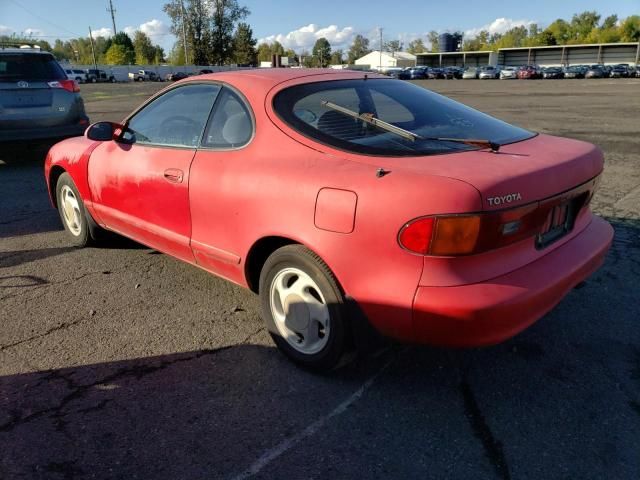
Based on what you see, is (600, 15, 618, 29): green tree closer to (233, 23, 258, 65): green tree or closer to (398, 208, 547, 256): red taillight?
(233, 23, 258, 65): green tree

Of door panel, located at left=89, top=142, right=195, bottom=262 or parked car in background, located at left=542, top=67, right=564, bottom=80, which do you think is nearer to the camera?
door panel, located at left=89, top=142, right=195, bottom=262

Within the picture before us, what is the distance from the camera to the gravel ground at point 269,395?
7.30 ft

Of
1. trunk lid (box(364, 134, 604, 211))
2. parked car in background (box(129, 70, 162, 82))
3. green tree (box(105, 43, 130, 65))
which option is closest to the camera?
trunk lid (box(364, 134, 604, 211))

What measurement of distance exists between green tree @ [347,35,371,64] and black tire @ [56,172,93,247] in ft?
541

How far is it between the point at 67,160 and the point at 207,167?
208 centimetres

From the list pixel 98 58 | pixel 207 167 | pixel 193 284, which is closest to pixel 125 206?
pixel 193 284

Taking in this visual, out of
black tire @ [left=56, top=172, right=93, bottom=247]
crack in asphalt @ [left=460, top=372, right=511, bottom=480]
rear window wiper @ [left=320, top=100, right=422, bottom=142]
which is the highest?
rear window wiper @ [left=320, top=100, right=422, bottom=142]

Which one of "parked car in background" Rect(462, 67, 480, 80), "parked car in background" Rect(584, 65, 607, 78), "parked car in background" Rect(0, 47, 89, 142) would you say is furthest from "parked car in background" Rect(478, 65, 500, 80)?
"parked car in background" Rect(0, 47, 89, 142)

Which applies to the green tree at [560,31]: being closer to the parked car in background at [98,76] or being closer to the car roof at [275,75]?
the parked car in background at [98,76]

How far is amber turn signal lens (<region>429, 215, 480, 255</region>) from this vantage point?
2223mm

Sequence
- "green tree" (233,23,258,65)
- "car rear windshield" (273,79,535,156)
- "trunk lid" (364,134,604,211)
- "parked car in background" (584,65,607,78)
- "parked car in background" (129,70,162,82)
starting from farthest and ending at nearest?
"green tree" (233,23,258,65) < "parked car in background" (129,70,162,82) < "parked car in background" (584,65,607,78) < "car rear windshield" (273,79,535,156) < "trunk lid" (364,134,604,211)

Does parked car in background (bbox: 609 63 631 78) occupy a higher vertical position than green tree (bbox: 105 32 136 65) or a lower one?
lower

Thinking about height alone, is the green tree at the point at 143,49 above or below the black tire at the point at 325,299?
above

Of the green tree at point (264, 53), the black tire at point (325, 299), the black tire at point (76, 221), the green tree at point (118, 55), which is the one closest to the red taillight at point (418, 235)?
the black tire at point (325, 299)
